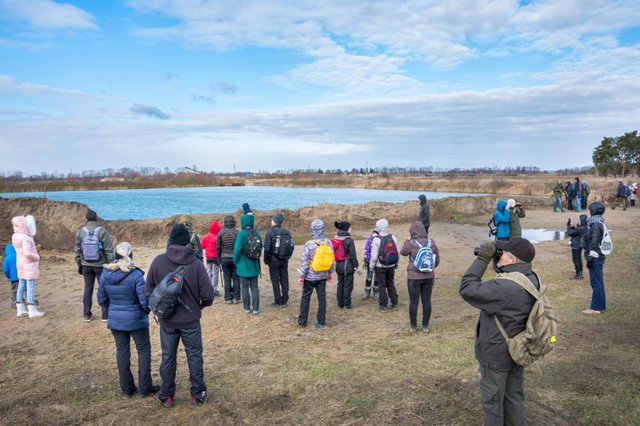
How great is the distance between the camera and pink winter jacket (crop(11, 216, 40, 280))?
324 inches

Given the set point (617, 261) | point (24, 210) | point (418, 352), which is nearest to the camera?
point (418, 352)

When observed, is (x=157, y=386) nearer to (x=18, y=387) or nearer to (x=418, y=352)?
(x=18, y=387)

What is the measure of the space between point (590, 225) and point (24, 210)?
21443 millimetres

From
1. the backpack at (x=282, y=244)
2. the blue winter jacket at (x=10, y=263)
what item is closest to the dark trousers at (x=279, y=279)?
the backpack at (x=282, y=244)

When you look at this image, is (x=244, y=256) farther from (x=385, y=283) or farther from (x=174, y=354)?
(x=174, y=354)

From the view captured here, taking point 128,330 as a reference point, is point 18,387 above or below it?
below

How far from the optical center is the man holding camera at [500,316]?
3678mm

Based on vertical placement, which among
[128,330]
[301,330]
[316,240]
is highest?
[316,240]

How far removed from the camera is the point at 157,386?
5.42 metres

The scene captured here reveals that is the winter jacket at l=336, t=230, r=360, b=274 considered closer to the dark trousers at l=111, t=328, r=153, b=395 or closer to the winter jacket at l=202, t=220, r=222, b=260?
the winter jacket at l=202, t=220, r=222, b=260

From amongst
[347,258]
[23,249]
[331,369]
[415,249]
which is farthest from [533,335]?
[23,249]

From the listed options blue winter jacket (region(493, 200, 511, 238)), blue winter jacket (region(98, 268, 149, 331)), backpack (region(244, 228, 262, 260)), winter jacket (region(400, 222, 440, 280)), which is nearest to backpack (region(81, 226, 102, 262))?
backpack (region(244, 228, 262, 260))

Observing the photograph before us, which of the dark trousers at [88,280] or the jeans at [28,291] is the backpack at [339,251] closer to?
the dark trousers at [88,280]

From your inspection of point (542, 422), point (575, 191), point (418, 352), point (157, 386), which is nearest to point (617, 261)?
point (418, 352)
